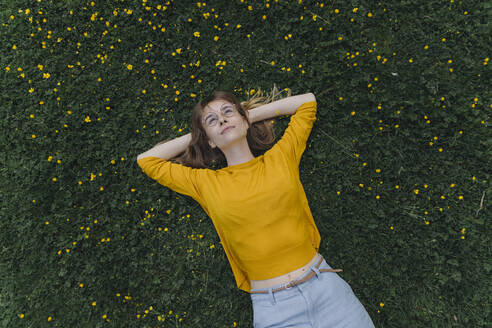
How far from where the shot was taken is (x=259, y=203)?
2752 millimetres

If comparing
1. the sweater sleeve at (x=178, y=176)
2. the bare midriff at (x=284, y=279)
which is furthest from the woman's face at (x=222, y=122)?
the bare midriff at (x=284, y=279)

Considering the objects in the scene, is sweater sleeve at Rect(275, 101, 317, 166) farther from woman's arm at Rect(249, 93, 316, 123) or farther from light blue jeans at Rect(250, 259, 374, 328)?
light blue jeans at Rect(250, 259, 374, 328)

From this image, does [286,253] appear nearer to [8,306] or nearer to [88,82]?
[88,82]

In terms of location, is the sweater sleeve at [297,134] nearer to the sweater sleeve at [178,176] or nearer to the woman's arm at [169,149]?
the sweater sleeve at [178,176]

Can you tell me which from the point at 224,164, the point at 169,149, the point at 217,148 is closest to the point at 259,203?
the point at 217,148

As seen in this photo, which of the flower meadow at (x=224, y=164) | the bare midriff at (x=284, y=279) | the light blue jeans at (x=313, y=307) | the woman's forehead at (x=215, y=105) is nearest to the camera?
the light blue jeans at (x=313, y=307)

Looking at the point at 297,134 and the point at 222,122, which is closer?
the point at 222,122

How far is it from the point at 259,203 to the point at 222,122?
2.97 ft

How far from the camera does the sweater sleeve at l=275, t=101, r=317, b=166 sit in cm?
304

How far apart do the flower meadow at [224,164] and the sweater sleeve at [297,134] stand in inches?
21.6

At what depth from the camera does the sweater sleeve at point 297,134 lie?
3039 millimetres

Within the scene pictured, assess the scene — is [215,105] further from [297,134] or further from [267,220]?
[267,220]

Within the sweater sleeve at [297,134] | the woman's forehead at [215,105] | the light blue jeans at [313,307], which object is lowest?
the light blue jeans at [313,307]

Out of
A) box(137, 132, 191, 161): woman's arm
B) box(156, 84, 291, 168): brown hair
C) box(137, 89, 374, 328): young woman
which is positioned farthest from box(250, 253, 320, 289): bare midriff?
box(137, 132, 191, 161): woman's arm
